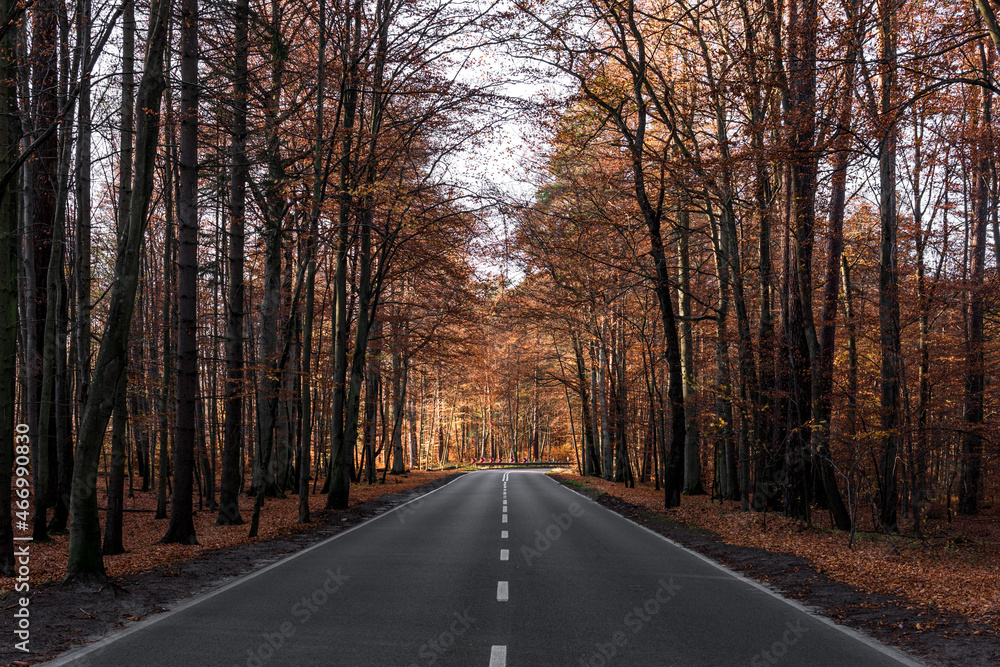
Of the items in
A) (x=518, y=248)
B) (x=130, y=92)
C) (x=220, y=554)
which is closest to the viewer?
(x=130, y=92)

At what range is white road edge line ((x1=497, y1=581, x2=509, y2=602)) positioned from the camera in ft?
27.0

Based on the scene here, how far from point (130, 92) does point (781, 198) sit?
579 inches

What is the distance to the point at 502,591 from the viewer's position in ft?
28.4

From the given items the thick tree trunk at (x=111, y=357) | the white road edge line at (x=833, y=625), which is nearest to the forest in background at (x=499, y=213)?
the thick tree trunk at (x=111, y=357)

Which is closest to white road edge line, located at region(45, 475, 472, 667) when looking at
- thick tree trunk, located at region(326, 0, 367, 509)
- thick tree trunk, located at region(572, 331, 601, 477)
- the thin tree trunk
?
the thin tree trunk

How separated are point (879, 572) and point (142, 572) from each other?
35.5ft

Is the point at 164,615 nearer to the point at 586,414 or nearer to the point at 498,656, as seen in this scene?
the point at 498,656

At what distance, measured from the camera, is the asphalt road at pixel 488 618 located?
19.3 ft

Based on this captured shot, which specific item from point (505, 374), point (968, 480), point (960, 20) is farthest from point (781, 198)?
point (505, 374)

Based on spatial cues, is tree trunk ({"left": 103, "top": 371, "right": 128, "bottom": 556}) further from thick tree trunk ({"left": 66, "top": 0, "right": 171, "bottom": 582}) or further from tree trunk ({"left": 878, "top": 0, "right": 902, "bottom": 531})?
tree trunk ({"left": 878, "top": 0, "right": 902, "bottom": 531})

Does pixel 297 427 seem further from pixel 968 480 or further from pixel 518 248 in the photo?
pixel 968 480

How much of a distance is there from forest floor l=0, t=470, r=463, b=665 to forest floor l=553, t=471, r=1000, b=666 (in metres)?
7.64

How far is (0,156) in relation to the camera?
9648 millimetres

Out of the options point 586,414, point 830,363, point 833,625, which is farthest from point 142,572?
point 586,414
